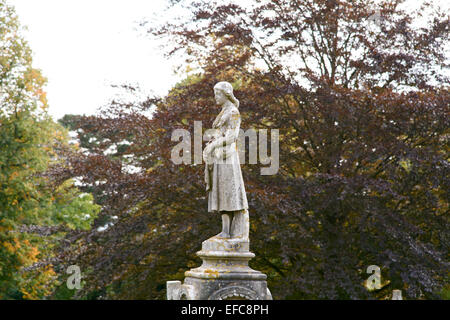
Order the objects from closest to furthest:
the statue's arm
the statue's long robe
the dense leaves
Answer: the statue's long robe → the statue's arm → the dense leaves

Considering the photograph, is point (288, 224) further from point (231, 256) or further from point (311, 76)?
point (231, 256)

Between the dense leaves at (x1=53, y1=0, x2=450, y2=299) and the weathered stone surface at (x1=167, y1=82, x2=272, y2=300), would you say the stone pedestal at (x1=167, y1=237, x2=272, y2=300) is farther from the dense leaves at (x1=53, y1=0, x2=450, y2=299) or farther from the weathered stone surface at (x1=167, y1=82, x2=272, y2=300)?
the dense leaves at (x1=53, y1=0, x2=450, y2=299)

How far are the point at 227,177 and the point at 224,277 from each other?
4.36 feet

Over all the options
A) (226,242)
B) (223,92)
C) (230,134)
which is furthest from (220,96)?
(226,242)

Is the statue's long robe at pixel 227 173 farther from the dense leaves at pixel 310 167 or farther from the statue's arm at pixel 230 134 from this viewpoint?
the dense leaves at pixel 310 167

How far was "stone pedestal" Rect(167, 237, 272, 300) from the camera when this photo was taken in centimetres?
777

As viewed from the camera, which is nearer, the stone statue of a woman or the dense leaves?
the stone statue of a woman

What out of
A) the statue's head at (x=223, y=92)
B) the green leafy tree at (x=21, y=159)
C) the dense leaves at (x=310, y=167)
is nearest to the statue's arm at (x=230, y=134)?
the statue's head at (x=223, y=92)

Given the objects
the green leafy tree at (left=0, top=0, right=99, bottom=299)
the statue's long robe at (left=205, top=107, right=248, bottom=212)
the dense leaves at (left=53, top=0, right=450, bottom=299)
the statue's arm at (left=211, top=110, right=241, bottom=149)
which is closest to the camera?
the statue's long robe at (left=205, top=107, right=248, bottom=212)

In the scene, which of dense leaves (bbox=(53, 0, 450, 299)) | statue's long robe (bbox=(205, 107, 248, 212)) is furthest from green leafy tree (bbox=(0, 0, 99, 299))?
statue's long robe (bbox=(205, 107, 248, 212))

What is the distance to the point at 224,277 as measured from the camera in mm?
7828

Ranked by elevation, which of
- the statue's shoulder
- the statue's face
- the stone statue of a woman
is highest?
the statue's face

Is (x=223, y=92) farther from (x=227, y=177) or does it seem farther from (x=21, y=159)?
(x=21, y=159)

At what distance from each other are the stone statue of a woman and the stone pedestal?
0.75 ft
